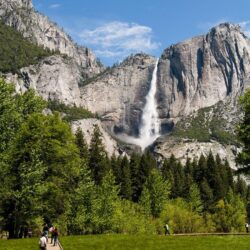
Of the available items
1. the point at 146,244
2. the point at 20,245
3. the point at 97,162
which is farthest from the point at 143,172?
the point at 20,245

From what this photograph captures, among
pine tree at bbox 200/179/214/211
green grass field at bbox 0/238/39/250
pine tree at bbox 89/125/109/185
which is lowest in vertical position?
green grass field at bbox 0/238/39/250

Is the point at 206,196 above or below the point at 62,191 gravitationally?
above

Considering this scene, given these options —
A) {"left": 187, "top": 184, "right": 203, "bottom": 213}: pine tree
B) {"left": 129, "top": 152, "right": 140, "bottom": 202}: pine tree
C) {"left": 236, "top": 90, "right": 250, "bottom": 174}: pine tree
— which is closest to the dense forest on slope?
{"left": 187, "top": 184, "right": 203, "bottom": 213}: pine tree

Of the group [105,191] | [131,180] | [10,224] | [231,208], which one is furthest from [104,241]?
[131,180]

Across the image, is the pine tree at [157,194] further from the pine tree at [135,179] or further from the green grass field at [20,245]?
the green grass field at [20,245]

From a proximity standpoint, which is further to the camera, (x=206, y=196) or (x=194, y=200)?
(x=206, y=196)

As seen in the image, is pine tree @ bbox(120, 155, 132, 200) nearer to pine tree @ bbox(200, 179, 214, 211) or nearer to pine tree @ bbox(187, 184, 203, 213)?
pine tree @ bbox(187, 184, 203, 213)

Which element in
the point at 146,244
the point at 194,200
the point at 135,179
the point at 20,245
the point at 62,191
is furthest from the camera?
the point at 135,179

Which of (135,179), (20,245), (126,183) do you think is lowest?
(20,245)

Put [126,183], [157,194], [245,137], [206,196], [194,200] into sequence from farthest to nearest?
1. [206,196]
2. [126,183]
3. [194,200]
4. [157,194]
5. [245,137]

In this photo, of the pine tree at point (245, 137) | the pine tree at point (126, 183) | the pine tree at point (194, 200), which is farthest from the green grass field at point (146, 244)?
the pine tree at point (126, 183)

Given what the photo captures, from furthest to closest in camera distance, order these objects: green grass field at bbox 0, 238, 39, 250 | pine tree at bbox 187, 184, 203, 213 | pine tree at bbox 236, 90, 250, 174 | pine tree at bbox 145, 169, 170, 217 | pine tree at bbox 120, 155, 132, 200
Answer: pine tree at bbox 120, 155, 132, 200 → pine tree at bbox 187, 184, 203, 213 → pine tree at bbox 145, 169, 170, 217 → pine tree at bbox 236, 90, 250, 174 → green grass field at bbox 0, 238, 39, 250

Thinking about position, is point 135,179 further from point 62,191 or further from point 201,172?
point 62,191

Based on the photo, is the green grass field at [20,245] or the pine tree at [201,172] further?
the pine tree at [201,172]
